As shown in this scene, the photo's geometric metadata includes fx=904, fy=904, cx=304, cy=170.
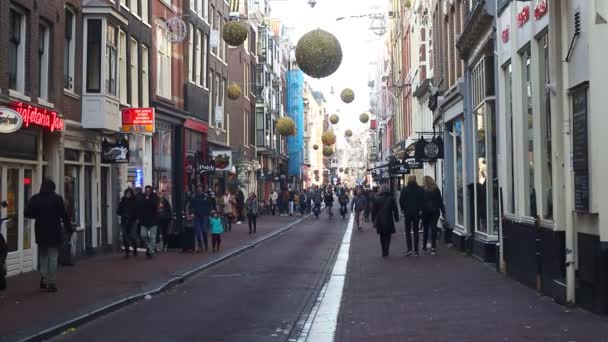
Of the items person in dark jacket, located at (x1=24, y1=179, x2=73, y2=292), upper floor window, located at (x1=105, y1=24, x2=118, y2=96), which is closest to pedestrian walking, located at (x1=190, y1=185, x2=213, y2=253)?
upper floor window, located at (x1=105, y1=24, x2=118, y2=96)

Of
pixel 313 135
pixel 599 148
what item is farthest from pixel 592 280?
pixel 313 135

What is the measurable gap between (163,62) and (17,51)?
1338 centimetres

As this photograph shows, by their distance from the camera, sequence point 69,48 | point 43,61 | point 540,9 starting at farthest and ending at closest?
point 69,48 → point 43,61 → point 540,9

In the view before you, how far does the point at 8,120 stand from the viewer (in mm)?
15281

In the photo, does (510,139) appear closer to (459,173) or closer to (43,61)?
(459,173)

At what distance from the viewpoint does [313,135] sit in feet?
395

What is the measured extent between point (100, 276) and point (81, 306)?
4.92 m

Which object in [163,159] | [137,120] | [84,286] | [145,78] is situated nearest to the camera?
[84,286]

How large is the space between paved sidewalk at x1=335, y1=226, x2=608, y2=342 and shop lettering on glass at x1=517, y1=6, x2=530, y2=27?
4033 mm

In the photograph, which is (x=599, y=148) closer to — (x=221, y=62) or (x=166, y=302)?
(x=166, y=302)

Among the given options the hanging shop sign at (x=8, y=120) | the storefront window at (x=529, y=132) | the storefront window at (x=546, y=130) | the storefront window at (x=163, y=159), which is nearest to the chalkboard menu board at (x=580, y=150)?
the storefront window at (x=546, y=130)

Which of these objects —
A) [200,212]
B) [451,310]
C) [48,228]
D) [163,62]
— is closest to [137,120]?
[200,212]

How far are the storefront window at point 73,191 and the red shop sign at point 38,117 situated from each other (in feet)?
6.08

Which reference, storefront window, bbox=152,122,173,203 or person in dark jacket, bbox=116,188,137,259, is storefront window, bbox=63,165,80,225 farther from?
storefront window, bbox=152,122,173,203
